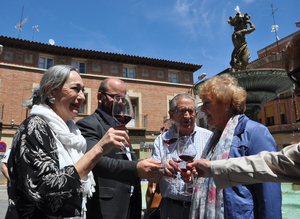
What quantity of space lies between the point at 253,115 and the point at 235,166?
5.39 meters

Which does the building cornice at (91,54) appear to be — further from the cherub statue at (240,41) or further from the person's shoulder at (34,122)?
the person's shoulder at (34,122)

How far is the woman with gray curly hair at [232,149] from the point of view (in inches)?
75.6

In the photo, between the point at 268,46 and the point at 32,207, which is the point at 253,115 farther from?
the point at 268,46

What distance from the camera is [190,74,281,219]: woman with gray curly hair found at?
192cm

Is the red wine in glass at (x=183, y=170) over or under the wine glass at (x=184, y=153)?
under

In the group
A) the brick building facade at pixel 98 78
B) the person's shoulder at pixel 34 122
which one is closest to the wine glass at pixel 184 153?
the person's shoulder at pixel 34 122

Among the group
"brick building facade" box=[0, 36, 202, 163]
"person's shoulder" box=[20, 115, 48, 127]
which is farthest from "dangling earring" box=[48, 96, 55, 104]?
"brick building facade" box=[0, 36, 202, 163]

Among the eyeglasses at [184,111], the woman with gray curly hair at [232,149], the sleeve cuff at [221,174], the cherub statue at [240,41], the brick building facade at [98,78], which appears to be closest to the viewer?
the sleeve cuff at [221,174]

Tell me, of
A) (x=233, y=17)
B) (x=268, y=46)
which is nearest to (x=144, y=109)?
(x=233, y=17)

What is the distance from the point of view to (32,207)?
1.64 metres

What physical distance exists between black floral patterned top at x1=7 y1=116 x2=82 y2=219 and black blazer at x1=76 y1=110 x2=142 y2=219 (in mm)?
473

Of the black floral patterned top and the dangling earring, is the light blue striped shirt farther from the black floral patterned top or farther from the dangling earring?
the dangling earring

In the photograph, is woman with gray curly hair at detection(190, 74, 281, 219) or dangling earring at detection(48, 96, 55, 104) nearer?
woman with gray curly hair at detection(190, 74, 281, 219)

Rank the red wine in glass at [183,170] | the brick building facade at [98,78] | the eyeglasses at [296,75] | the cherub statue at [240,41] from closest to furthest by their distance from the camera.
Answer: the eyeglasses at [296,75] → the red wine in glass at [183,170] → the cherub statue at [240,41] → the brick building facade at [98,78]
